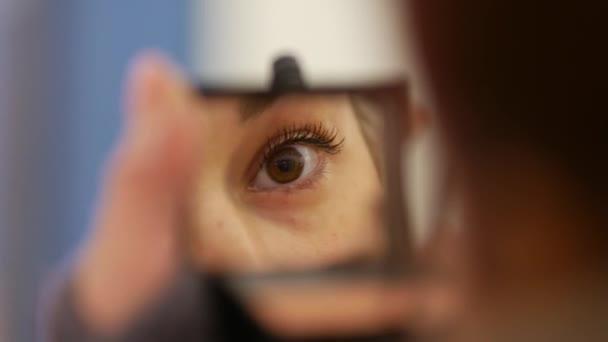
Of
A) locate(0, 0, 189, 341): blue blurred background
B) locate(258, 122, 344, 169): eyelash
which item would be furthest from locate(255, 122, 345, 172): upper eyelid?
locate(0, 0, 189, 341): blue blurred background

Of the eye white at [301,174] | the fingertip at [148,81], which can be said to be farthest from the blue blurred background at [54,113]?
the eye white at [301,174]

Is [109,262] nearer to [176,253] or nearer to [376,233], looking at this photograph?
[176,253]

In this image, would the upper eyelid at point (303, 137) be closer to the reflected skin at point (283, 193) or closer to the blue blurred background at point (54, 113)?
the reflected skin at point (283, 193)

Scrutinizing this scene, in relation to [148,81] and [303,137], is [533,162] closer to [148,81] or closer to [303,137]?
[303,137]

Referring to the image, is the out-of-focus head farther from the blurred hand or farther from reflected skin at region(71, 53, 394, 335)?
the blurred hand

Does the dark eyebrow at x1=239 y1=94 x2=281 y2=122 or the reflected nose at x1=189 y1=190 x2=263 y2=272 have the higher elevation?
the dark eyebrow at x1=239 y1=94 x2=281 y2=122

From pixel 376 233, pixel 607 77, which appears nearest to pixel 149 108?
pixel 376 233

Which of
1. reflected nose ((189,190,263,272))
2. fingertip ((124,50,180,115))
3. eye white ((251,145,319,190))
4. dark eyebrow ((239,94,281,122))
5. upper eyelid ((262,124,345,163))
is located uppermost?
fingertip ((124,50,180,115))
